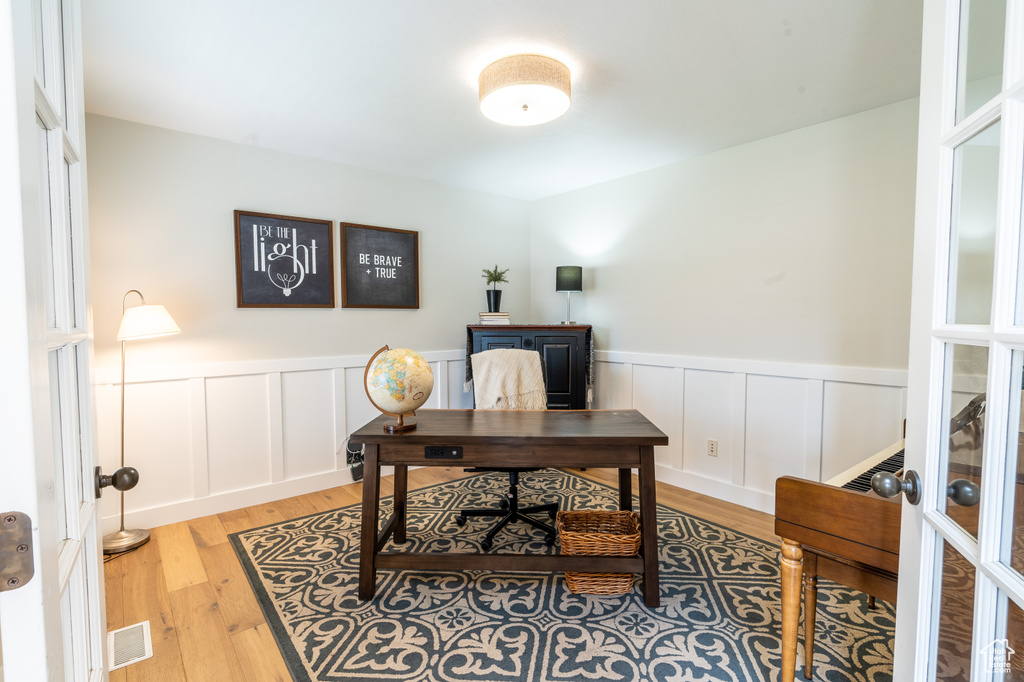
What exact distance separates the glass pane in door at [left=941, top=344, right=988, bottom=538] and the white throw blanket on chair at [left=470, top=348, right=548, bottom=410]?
246 centimetres

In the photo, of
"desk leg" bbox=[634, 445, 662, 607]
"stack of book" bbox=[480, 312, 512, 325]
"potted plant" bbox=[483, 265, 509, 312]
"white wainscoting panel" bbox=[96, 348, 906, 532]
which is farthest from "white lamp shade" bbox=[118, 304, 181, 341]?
"desk leg" bbox=[634, 445, 662, 607]

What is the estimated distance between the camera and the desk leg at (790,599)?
4.58ft

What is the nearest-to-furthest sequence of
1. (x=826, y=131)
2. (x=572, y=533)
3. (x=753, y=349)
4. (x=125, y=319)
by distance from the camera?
(x=572, y=533), (x=125, y=319), (x=826, y=131), (x=753, y=349)

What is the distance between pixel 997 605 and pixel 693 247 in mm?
2981

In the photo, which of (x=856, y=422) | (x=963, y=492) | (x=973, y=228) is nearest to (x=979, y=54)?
(x=973, y=228)

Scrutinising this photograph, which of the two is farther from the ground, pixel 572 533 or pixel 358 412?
pixel 358 412

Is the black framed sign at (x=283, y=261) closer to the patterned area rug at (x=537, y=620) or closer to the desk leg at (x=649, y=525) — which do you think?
the patterned area rug at (x=537, y=620)

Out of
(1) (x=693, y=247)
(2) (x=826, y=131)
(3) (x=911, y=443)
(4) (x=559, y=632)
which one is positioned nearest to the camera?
Answer: (3) (x=911, y=443)

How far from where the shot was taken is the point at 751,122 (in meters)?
2.75

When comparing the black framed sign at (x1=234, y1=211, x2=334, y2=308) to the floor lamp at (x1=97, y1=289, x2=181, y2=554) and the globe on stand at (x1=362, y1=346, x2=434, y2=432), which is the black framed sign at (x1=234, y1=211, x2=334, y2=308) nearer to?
the floor lamp at (x1=97, y1=289, x2=181, y2=554)

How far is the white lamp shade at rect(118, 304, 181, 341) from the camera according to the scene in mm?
2422

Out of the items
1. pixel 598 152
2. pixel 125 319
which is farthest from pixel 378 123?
pixel 125 319

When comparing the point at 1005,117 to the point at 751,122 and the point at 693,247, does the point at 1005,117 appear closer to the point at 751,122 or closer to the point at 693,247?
the point at 751,122

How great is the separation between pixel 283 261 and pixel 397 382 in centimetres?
182
